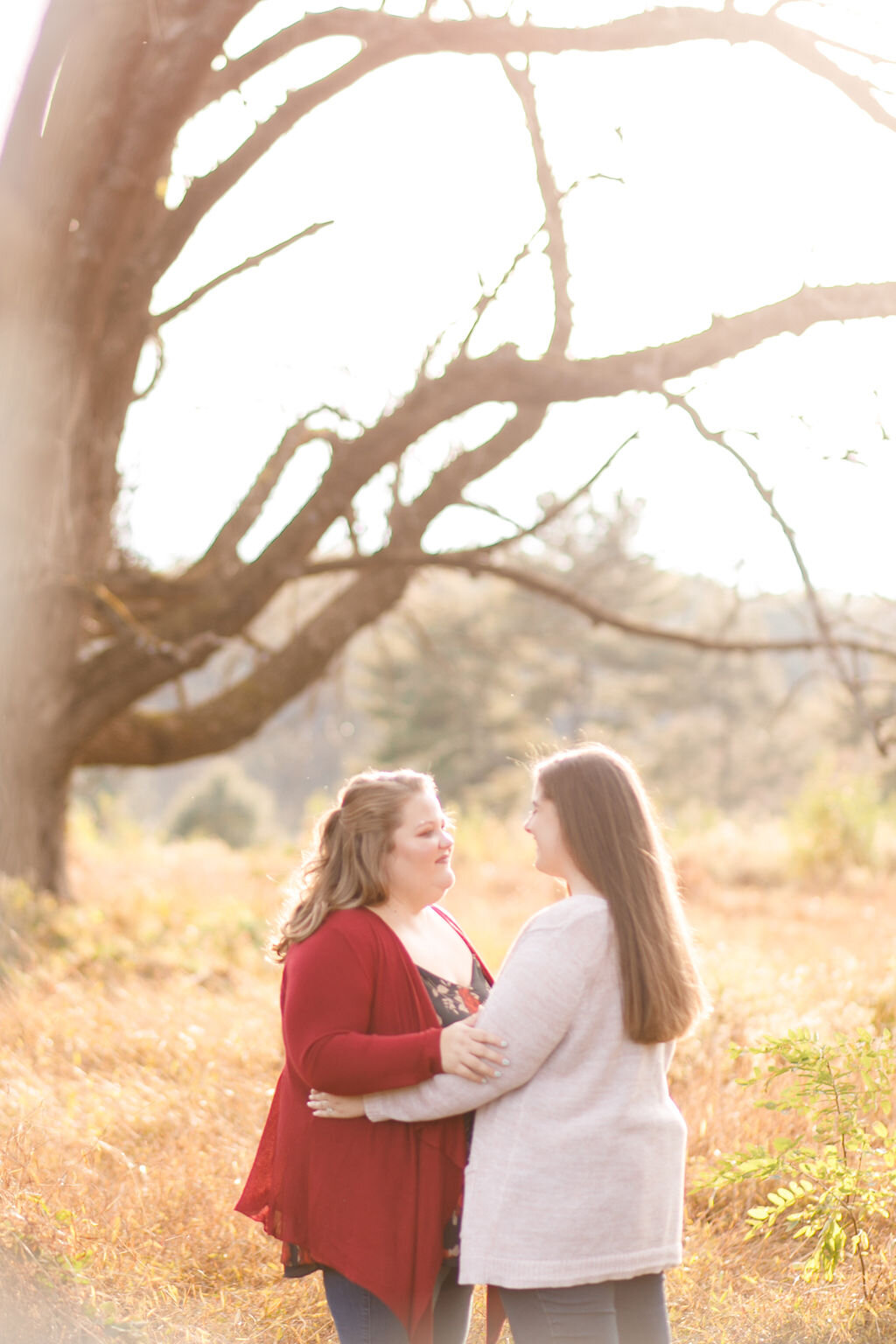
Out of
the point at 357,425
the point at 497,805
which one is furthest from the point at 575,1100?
the point at 497,805

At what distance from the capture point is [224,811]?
34.3 meters

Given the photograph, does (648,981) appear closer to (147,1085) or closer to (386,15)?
(147,1085)

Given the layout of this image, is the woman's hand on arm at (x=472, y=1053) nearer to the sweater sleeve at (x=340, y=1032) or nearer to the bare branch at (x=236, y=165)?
the sweater sleeve at (x=340, y=1032)

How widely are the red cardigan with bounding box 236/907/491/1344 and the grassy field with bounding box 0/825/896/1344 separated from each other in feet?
3.04

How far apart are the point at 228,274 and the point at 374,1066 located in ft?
20.7

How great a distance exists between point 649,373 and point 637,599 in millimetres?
36417

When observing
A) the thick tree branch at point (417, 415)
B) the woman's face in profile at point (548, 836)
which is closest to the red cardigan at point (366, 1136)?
the woman's face in profile at point (548, 836)

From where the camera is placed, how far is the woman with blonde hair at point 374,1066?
2.30 m

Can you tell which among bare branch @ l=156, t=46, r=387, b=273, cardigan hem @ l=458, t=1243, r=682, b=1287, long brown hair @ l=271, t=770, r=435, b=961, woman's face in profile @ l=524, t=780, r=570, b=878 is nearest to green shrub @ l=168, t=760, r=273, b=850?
bare branch @ l=156, t=46, r=387, b=273

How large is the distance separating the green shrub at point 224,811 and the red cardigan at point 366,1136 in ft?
100

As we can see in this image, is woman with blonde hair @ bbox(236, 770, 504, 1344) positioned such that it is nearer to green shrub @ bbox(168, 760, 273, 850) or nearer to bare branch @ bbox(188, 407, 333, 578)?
bare branch @ bbox(188, 407, 333, 578)

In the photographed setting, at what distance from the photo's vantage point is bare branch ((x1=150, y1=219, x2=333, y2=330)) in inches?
284

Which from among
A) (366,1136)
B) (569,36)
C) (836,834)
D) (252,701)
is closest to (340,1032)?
(366,1136)

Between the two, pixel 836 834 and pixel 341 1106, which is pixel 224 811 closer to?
pixel 836 834
